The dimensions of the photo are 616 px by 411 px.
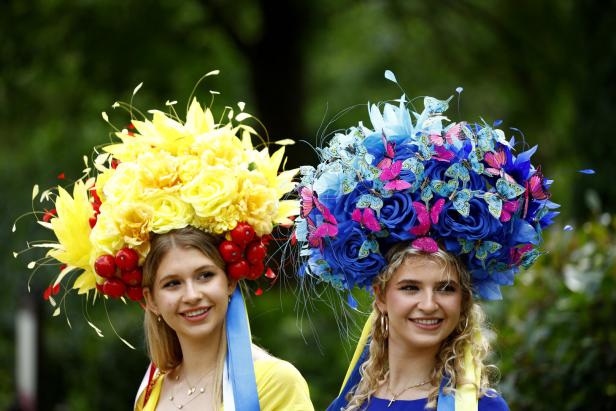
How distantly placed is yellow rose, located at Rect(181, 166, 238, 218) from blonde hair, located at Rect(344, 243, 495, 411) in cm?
69

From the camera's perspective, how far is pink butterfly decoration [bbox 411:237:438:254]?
11.9 feet

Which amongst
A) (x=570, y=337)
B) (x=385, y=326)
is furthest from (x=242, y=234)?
(x=570, y=337)

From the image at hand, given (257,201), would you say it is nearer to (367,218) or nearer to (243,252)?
(243,252)

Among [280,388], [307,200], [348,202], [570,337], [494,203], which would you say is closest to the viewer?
[494,203]

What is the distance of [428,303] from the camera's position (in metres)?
3.63

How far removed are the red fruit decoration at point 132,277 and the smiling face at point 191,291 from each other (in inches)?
4.2

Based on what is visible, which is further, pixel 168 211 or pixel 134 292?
pixel 134 292

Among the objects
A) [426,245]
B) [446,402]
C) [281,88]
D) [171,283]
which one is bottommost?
[446,402]

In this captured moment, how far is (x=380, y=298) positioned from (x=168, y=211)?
2.98 ft

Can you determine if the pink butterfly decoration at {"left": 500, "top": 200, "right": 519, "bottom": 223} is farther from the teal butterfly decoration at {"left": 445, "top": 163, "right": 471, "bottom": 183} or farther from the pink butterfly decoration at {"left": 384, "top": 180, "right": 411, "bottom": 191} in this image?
the pink butterfly decoration at {"left": 384, "top": 180, "right": 411, "bottom": 191}

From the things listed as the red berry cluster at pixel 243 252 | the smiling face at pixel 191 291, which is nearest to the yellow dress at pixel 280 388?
the smiling face at pixel 191 291

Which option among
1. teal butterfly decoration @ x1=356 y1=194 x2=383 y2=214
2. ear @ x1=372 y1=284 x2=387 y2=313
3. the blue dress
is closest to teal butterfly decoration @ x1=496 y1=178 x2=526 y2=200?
teal butterfly decoration @ x1=356 y1=194 x2=383 y2=214

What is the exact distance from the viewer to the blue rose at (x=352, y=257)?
3770mm

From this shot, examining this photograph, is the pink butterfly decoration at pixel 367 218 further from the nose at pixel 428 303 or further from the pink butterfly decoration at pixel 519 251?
the pink butterfly decoration at pixel 519 251
